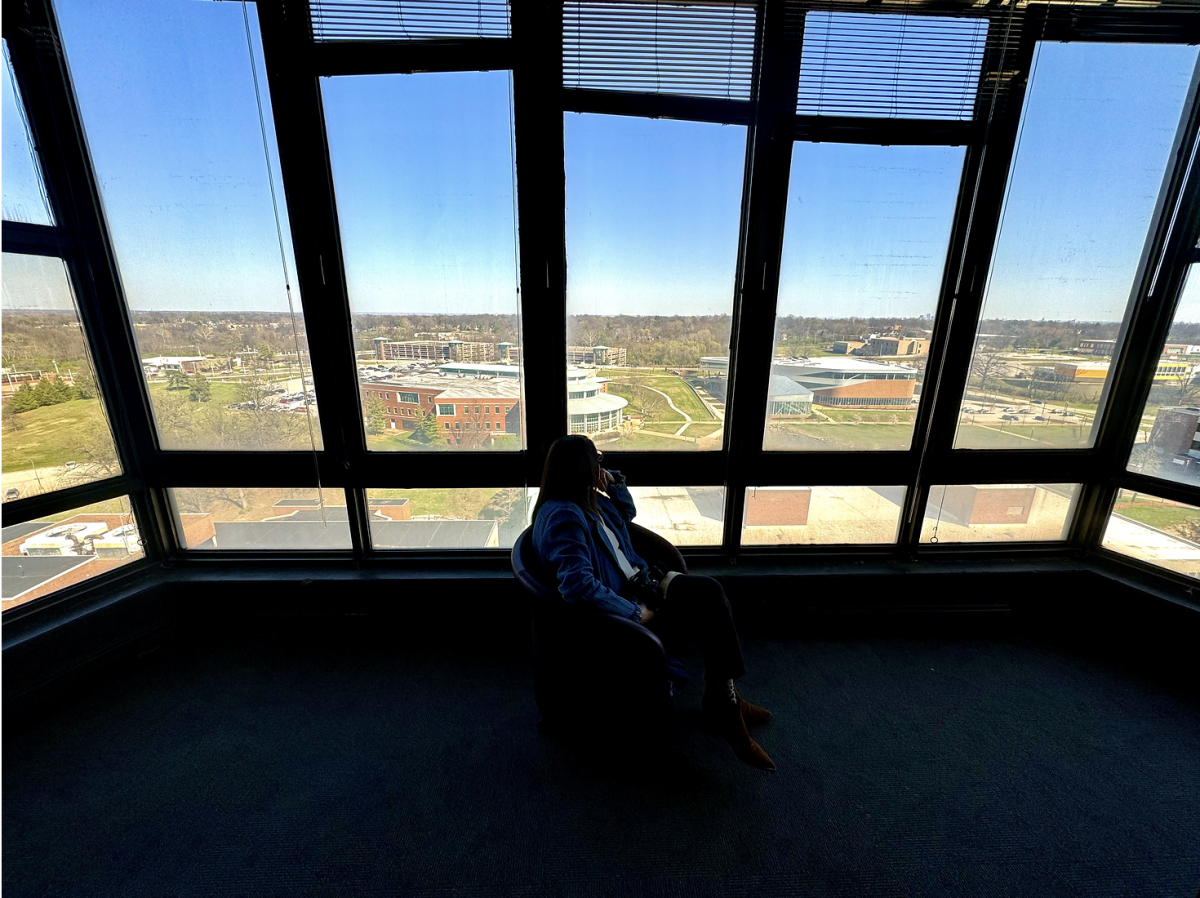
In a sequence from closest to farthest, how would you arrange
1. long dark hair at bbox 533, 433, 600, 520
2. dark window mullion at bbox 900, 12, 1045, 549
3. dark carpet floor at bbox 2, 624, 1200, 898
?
dark carpet floor at bbox 2, 624, 1200, 898, long dark hair at bbox 533, 433, 600, 520, dark window mullion at bbox 900, 12, 1045, 549

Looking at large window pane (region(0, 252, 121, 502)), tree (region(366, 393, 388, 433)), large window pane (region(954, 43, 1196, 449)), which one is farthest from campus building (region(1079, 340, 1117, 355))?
large window pane (region(0, 252, 121, 502))

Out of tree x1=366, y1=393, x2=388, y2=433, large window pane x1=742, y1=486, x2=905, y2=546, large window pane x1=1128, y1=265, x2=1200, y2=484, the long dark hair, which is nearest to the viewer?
the long dark hair

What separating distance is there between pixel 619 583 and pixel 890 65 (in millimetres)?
2562

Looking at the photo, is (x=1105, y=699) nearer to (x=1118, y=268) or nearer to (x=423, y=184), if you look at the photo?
(x=1118, y=268)

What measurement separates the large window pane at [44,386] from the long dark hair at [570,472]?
220 cm

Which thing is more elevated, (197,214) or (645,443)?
(197,214)

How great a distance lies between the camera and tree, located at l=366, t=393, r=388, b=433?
2273 millimetres

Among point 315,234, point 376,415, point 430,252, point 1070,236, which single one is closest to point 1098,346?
point 1070,236

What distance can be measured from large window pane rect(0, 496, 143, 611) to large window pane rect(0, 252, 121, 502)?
0.17m

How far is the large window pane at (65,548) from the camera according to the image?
1906 mm

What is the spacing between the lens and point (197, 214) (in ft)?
6.56

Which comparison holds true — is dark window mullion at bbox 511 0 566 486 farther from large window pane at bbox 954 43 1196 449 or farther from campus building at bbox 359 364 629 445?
large window pane at bbox 954 43 1196 449

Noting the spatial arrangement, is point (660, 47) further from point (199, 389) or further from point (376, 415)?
point (199, 389)

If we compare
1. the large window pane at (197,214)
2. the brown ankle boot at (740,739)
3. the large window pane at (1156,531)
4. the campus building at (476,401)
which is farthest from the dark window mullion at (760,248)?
the large window pane at (197,214)
